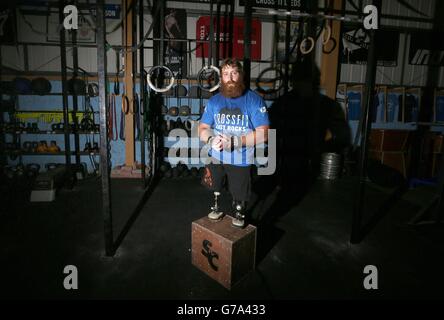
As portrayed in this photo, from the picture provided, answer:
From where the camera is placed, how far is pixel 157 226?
121 inches

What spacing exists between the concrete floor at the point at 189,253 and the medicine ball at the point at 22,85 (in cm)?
219

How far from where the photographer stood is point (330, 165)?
17.2 feet

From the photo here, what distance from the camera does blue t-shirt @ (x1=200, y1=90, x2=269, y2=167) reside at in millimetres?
2354

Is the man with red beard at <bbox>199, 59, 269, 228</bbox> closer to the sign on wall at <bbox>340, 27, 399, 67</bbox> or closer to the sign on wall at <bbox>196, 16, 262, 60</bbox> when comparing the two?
the sign on wall at <bbox>196, 16, 262, 60</bbox>

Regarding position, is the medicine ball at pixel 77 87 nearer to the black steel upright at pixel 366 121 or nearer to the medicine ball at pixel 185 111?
the medicine ball at pixel 185 111

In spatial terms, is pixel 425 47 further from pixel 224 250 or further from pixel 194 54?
pixel 224 250

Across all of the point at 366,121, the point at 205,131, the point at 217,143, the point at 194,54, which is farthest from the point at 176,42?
the point at 366,121

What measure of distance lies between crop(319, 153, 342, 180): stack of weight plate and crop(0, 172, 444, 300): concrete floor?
4.42 ft

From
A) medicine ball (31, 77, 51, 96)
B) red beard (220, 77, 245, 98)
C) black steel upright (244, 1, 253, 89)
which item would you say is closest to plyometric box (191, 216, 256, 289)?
red beard (220, 77, 245, 98)

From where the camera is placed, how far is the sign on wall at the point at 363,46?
19.8ft

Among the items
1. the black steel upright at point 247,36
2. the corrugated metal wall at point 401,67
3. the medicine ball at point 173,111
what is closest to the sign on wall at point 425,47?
the corrugated metal wall at point 401,67

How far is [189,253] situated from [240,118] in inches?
49.1
